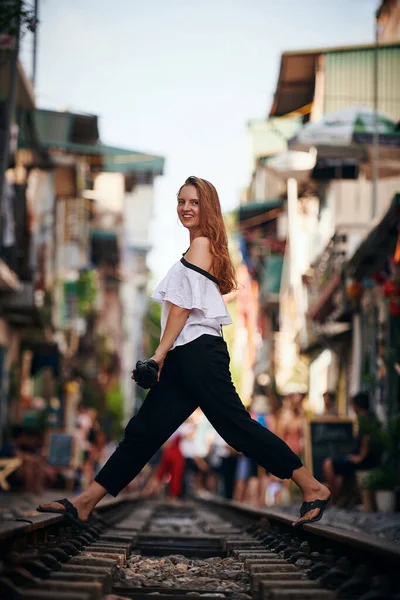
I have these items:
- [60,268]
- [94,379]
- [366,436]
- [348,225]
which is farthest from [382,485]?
[94,379]

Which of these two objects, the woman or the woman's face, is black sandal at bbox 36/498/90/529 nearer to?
the woman

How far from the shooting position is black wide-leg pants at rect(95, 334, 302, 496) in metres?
5.31

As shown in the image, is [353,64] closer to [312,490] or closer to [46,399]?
[46,399]

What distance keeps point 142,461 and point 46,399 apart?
2706 cm

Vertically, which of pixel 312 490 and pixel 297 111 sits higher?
pixel 297 111

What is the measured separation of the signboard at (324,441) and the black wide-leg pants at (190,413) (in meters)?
11.6

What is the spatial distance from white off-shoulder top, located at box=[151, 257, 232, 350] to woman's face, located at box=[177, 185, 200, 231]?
195 mm

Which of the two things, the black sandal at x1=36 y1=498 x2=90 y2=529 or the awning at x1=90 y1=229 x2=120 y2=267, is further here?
the awning at x1=90 y1=229 x2=120 y2=267

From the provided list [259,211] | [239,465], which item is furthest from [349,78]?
[239,465]

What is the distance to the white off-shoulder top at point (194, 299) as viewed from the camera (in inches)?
214

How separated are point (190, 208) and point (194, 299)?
476 mm

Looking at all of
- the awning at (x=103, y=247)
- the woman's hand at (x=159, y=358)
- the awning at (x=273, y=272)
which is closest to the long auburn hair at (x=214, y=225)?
the woman's hand at (x=159, y=358)

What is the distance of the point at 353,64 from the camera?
94.1ft

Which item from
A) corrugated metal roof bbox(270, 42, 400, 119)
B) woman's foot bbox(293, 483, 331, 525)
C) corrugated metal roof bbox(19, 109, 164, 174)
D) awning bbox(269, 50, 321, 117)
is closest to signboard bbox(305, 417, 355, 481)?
corrugated metal roof bbox(19, 109, 164, 174)
